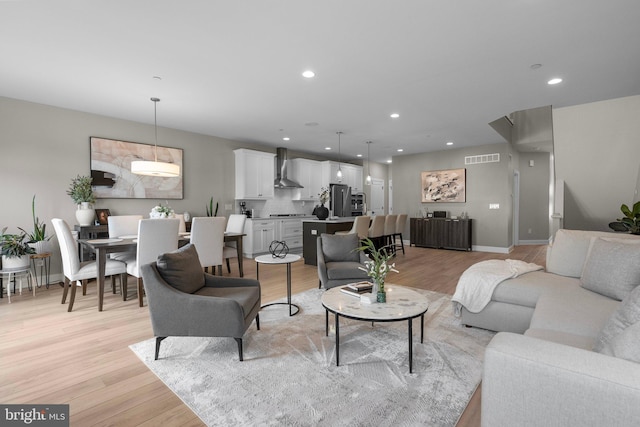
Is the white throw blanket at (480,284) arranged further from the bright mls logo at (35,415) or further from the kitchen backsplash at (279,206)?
the kitchen backsplash at (279,206)

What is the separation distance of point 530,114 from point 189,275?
7.64 m

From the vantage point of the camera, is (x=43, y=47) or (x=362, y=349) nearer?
(x=362, y=349)

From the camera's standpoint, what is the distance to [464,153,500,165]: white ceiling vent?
7.34 meters

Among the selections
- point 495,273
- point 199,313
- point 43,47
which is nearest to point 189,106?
point 43,47

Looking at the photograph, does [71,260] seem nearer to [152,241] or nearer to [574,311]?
[152,241]

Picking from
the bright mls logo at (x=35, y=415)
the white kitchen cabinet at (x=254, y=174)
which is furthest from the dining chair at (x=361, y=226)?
the bright mls logo at (x=35, y=415)

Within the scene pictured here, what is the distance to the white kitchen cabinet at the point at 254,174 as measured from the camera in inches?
259

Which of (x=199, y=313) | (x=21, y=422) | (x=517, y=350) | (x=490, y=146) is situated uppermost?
(x=490, y=146)

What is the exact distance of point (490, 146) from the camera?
7414 millimetres

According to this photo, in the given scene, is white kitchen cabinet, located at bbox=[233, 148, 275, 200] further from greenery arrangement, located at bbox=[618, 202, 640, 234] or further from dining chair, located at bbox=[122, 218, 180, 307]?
greenery arrangement, located at bbox=[618, 202, 640, 234]

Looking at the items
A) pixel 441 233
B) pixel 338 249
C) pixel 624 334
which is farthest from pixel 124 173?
pixel 441 233

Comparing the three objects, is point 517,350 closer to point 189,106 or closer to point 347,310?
point 347,310

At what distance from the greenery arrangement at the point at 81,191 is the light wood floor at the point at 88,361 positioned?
4.15ft

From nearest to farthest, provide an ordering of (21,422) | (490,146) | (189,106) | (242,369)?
(21,422) → (242,369) → (189,106) → (490,146)
